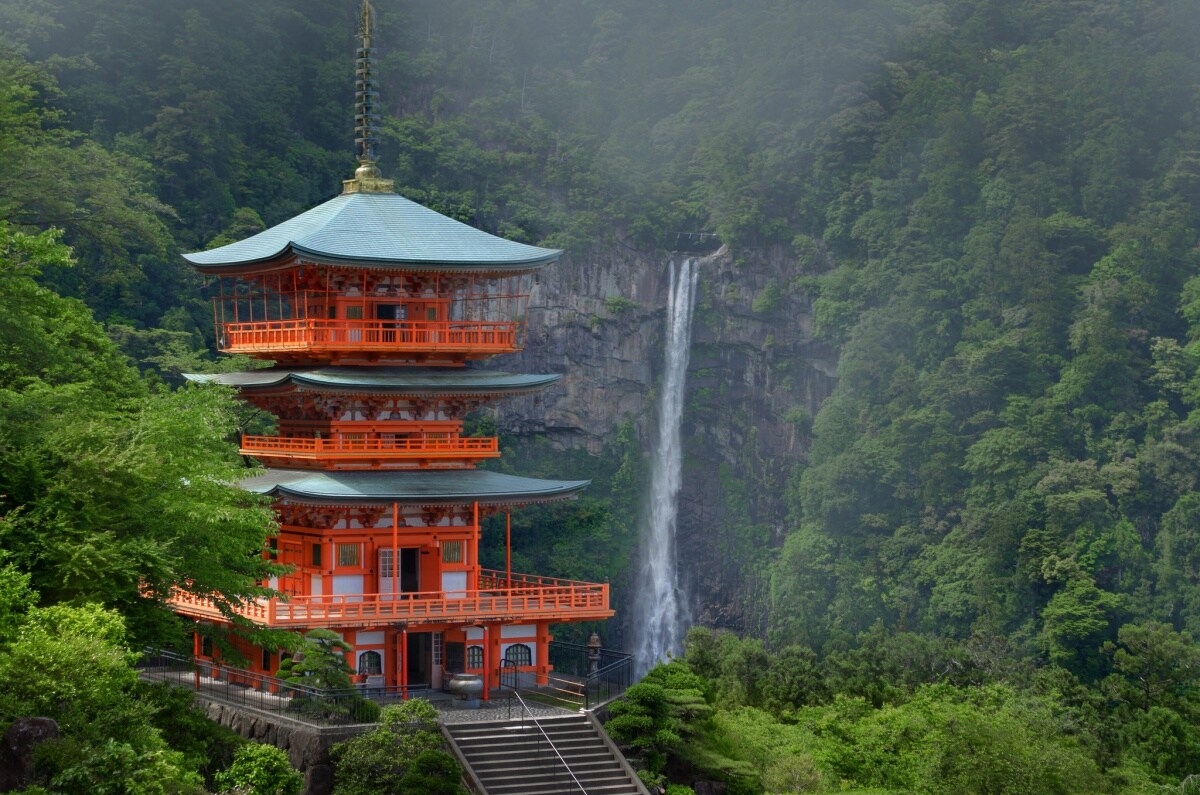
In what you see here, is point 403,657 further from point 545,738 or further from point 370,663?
point 545,738

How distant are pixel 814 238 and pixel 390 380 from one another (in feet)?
157

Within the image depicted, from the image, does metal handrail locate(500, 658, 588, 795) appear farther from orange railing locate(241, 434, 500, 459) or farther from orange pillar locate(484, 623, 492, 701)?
orange railing locate(241, 434, 500, 459)

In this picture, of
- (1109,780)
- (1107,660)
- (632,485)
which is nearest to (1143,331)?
(1107,660)

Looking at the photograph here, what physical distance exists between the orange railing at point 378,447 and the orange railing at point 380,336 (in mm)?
1810

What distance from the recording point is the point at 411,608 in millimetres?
34844

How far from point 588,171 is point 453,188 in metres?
5.92

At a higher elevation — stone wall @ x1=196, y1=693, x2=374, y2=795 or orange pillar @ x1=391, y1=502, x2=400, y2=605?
orange pillar @ x1=391, y1=502, x2=400, y2=605

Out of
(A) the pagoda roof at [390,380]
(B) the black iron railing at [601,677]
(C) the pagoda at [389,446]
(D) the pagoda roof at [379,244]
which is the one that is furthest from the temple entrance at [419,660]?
(D) the pagoda roof at [379,244]

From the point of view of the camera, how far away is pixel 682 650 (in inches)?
2926

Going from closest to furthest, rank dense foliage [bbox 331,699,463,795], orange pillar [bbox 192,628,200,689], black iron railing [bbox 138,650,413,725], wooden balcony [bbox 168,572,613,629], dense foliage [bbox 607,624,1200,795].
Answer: dense foliage [bbox 331,699,463,795] → black iron railing [bbox 138,650,413,725] → dense foliage [bbox 607,624,1200,795] → orange pillar [bbox 192,628,200,689] → wooden balcony [bbox 168,572,613,629]

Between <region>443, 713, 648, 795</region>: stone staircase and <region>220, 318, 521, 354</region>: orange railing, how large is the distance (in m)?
7.86

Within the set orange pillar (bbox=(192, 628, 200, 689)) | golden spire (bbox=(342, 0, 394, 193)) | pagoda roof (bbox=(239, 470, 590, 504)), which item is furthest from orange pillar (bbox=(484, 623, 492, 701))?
golden spire (bbox=(342, 0, 394, 193))

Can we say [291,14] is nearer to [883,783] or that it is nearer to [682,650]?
[682,650]

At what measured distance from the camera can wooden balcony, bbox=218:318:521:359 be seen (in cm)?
3669
